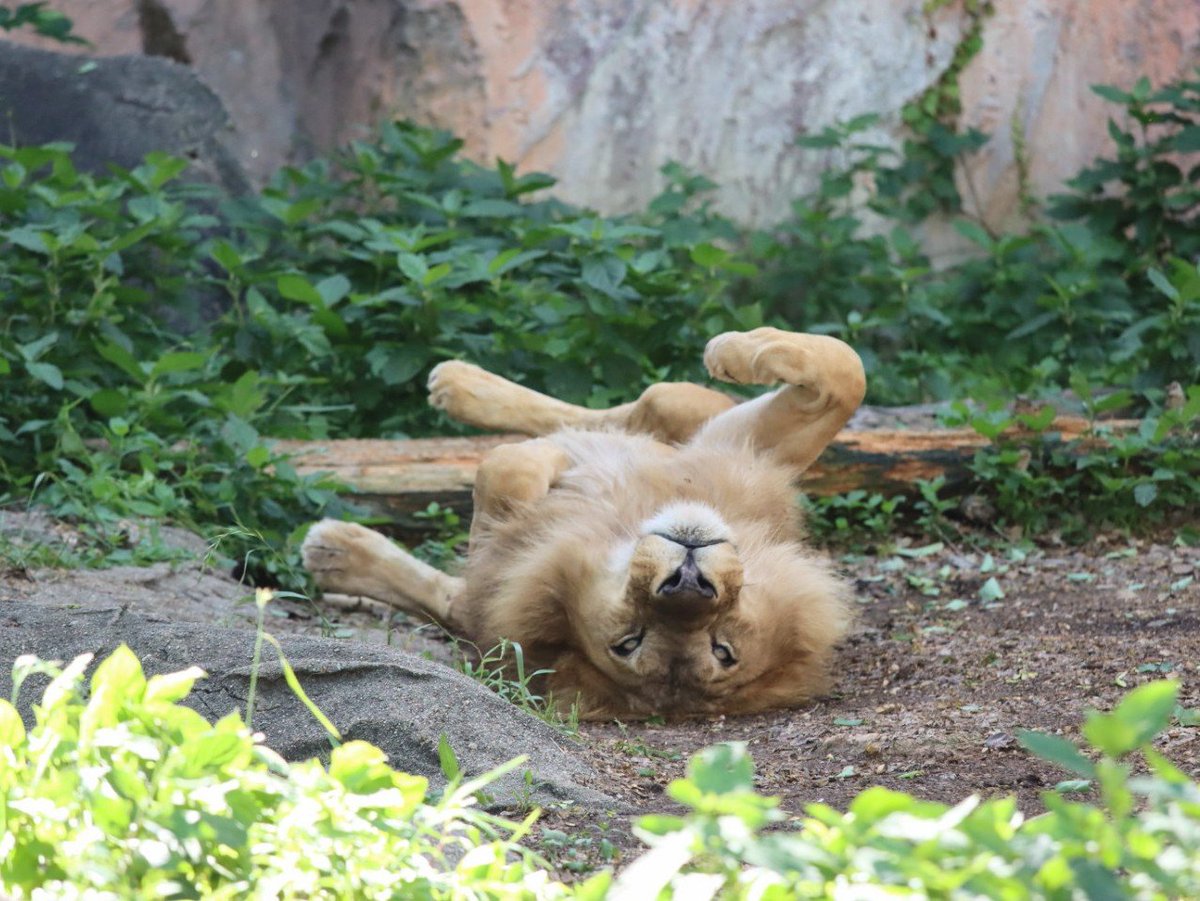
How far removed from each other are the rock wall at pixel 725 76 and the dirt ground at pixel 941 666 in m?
3.42

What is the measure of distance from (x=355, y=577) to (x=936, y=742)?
6.46 ft

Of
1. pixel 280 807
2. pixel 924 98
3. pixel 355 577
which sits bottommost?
pixel 355 577

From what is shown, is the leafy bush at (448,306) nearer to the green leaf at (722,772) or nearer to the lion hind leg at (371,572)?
the lion hind leg at (371,572)

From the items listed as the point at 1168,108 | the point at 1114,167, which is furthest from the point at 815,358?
the point at 1168,108

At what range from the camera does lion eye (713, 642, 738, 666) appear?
12.5 feet

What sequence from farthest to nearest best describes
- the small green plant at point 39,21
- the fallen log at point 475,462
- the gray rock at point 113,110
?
the small green plant at point 39,21 < the gray rock at point 113,110 < the fallen log at point 475,462

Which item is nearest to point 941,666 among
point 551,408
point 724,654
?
point 724,654

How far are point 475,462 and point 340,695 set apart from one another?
2462 millimetres

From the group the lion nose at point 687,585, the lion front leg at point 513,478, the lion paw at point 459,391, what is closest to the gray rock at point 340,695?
the lion nose at point 687,585

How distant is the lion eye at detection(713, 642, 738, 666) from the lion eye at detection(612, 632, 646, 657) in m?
0.19

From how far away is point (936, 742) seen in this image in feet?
11.0

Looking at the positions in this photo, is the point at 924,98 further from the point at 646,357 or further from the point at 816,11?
the point at 646,357

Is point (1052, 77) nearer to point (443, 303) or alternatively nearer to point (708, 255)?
point (708, 255)

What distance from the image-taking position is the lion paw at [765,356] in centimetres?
418
